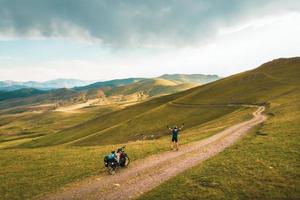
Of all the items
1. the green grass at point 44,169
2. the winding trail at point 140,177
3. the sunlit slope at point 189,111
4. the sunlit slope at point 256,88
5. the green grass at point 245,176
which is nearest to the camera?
the green grass at point 245,176

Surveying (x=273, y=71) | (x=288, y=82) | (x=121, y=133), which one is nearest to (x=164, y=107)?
(x=121, y=133)

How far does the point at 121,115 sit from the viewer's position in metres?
157

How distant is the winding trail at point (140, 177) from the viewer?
25.7 m

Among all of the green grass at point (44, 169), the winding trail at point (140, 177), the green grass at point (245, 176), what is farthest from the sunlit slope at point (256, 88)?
the green grass at point (44, 169)

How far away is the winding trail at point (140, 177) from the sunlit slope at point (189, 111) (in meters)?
56.3

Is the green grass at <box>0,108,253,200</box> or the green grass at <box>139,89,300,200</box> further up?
the green grass at <box>139,89,300,200</box>

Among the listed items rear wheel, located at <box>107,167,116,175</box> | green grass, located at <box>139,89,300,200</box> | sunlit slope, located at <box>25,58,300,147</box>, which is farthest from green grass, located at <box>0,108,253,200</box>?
sunlit slope, located at <box>25,58,300,147</box>

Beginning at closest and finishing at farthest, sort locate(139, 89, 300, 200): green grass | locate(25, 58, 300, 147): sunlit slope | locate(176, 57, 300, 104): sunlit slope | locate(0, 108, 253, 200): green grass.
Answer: locate(139, 89, 300, 200): green grass → locate(0, 108, 253, 200): green grass → locate(25, 58, 300, 147): sunlit slope → locate(176, 57, 300, 104): sunlit slope

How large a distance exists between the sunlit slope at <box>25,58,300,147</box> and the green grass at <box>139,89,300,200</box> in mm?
60392

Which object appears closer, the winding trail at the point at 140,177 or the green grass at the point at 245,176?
the green grass at the point at 245,176

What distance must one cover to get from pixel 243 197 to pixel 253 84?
12524 cm

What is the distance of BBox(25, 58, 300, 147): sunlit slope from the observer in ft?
346

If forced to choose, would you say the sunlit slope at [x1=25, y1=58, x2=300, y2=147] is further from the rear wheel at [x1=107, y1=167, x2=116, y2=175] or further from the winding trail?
the rear wheel at [x1=107, y1=167, x2=116, y2=175]

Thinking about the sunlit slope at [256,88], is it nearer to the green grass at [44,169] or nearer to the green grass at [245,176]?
the green grass at [245,176]
